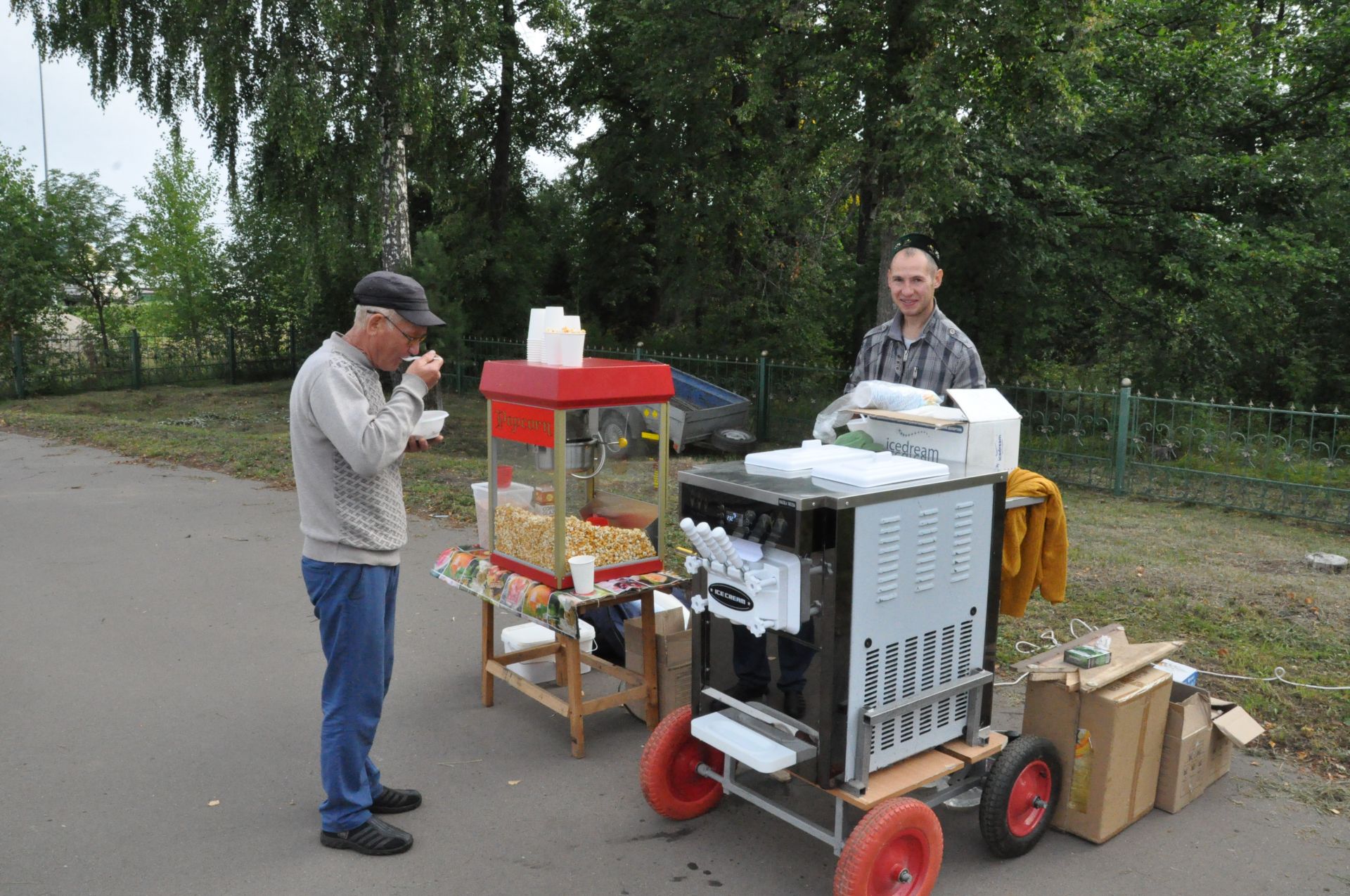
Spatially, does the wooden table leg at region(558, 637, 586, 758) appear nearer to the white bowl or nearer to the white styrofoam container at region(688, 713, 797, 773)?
the white styrofoam container at region(688, 713, 797, 773)

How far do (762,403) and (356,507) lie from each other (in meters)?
10.2

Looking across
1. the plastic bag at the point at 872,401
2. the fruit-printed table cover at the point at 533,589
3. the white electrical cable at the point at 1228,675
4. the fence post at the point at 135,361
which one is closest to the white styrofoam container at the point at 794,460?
the plastic bag at the point at 872,401

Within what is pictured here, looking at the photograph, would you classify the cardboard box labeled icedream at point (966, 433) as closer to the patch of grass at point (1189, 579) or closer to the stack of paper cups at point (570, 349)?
the stack of paper cups at point (570, 349)

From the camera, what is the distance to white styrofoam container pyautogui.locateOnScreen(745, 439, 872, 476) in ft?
9.76

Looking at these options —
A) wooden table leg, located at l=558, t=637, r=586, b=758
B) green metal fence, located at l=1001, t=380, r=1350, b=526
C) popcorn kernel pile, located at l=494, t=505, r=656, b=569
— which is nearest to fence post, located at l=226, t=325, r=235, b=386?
green metal fence, located at l=1001, t=380, r=1350, b=526

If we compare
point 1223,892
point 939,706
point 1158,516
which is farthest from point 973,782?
point 1158,516

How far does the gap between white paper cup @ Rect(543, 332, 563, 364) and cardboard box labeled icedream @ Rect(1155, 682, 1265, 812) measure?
2.69m

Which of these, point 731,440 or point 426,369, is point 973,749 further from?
point 731,440

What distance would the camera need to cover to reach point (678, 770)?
3.46 meters

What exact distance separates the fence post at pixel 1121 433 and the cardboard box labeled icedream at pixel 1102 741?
735 cm

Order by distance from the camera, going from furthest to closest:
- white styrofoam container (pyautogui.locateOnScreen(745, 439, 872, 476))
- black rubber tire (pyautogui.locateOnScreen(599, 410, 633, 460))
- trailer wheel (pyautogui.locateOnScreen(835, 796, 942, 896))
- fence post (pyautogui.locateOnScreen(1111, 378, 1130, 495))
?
fence post (pyautogui.locateOnScreen(1111, 378, 1130, 495)), black rubber tire (pyautogui.locateOnScreen(599, 410, 633, 460)), white styrofoam container (pyautogui.locateOnScreen(745, 439, 872, 476)), trailer wheel (pyautogui.locateOnScreen(835, 796, 942, 896))

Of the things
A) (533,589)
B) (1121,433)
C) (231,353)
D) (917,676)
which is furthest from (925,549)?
(231,353)

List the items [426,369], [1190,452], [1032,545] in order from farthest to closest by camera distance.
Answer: [1190,452], [1032,545], [426,369]

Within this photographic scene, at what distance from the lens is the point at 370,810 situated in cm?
352
